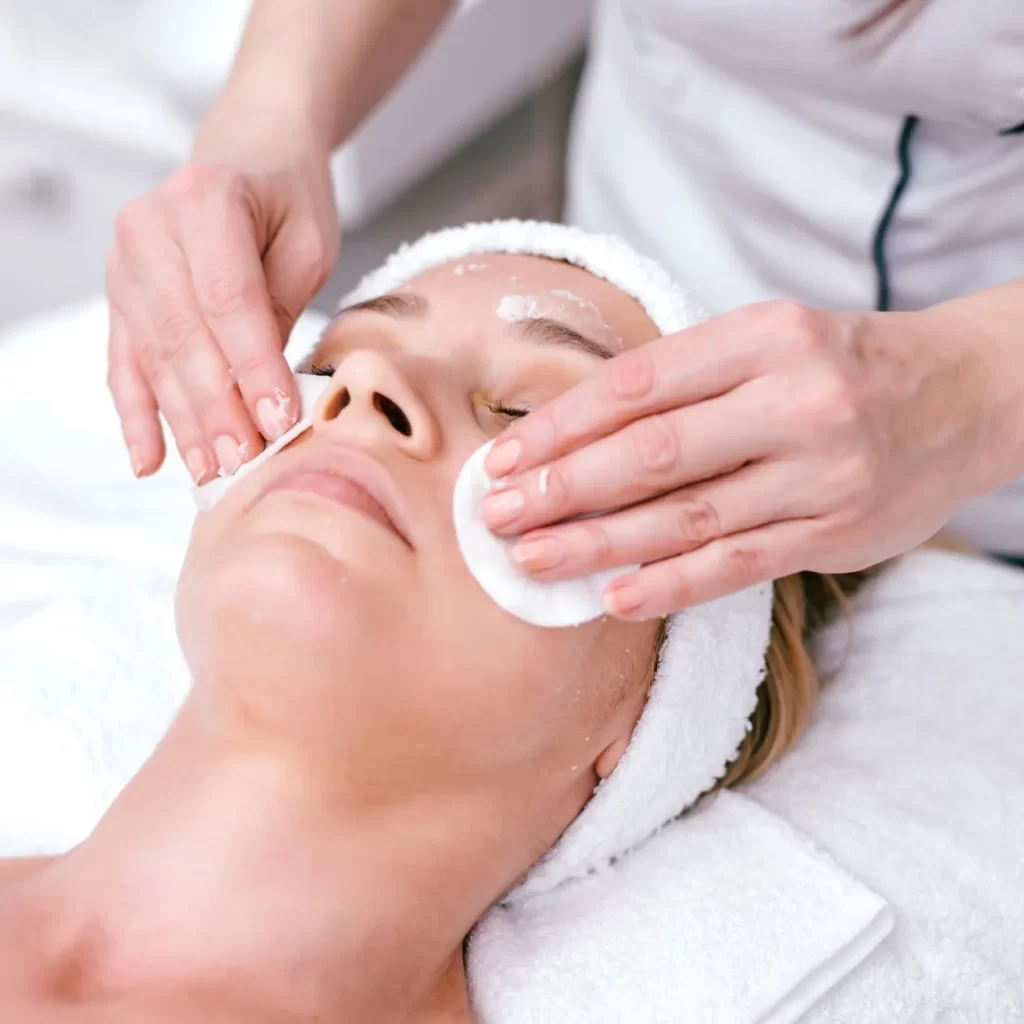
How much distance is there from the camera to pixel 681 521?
83 cm

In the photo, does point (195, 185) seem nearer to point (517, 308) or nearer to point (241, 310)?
point (241, 310)

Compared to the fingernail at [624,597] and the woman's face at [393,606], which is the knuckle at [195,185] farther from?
the fingernail at [624,597]

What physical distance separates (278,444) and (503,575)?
224 mm

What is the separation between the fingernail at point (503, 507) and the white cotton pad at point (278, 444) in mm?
198

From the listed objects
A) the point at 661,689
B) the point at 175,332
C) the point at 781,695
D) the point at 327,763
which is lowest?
the point at 781,695

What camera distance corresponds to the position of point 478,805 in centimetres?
98

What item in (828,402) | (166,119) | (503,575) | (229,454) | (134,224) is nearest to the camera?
(828,402)

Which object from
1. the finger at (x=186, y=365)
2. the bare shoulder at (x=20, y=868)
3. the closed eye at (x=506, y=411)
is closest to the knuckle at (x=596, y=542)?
the closed eye at (x=506, y=411)

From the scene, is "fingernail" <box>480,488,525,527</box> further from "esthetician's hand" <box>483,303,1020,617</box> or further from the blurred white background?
the blurred white background

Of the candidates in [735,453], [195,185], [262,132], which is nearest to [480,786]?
[735,453]

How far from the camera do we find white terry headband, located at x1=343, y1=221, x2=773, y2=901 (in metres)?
1.09

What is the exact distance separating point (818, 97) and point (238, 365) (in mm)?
677

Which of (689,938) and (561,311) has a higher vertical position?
(561,311)

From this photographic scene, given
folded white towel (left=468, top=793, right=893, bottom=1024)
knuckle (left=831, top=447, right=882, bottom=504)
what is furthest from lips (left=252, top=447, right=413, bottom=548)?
folded white towel (left=468, top=793, right=893, bottom=1024)
